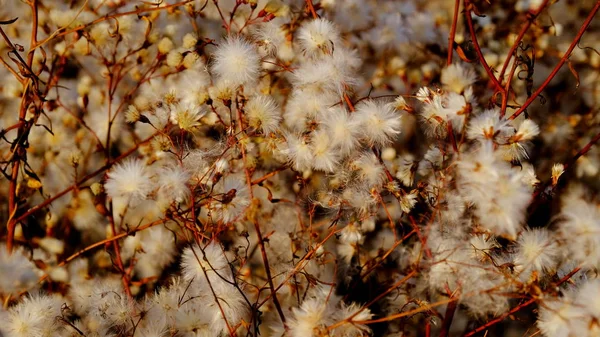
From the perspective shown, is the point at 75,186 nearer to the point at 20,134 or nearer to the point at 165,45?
the point at 20,134

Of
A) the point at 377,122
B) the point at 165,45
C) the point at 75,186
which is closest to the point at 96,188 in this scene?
the point at 75,186

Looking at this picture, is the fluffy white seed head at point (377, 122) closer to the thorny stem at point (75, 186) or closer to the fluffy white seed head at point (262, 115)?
the fluffy white seed head at point (262, 115)

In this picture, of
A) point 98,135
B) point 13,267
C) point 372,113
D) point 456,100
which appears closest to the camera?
point 456,100

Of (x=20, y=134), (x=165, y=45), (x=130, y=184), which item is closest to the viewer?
(x=130, y=184)

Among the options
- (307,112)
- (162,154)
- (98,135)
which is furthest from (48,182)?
(307,112)

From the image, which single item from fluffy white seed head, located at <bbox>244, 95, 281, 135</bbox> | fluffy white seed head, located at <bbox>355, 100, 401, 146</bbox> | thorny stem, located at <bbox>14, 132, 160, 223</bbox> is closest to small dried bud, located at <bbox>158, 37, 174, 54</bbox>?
thorny stem, located at <bbox>14, 132, 160, 223</bbox>

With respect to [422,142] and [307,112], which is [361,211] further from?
[422,142]

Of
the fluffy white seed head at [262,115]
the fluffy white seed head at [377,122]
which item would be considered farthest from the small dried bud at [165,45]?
the fluffy white seed head at [377,122]

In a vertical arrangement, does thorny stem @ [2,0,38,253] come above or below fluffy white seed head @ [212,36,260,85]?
above

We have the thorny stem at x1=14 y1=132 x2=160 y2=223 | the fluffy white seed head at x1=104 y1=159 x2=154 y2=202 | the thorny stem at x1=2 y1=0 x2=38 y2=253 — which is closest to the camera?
the fluffy white seed head at x1=104 y1=159 x2=154 y2=202

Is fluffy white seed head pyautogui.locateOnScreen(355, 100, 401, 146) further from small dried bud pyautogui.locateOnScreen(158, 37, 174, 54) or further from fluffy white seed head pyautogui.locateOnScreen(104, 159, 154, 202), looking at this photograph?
small dried bud pyautogui.locateOnScreen(158, 37, 174, 54)

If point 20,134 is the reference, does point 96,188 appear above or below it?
below
